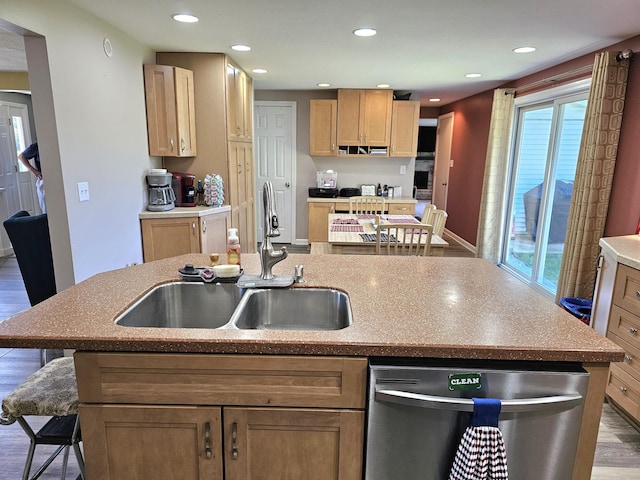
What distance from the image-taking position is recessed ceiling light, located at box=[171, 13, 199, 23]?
2.73 meters

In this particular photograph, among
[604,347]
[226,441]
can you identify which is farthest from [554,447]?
[226,441]

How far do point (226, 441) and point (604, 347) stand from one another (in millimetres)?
1177

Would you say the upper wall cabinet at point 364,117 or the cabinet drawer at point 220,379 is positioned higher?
the upper wall cabinet at point 364,117

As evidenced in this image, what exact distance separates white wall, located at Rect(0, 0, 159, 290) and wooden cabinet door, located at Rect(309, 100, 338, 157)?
277 cm

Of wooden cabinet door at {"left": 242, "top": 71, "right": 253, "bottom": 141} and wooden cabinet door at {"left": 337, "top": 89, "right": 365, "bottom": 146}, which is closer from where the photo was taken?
wooden cabinet door at {"left": 242, "top": 71, "right": 253, "bottom": 141}

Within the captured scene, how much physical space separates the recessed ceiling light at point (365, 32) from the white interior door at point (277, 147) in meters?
3.27

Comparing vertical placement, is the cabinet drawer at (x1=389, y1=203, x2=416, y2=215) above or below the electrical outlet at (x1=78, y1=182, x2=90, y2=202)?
below

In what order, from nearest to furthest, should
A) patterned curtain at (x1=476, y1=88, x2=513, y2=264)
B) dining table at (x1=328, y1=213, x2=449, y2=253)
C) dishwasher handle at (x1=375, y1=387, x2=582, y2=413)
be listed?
dishwasher handle at (x1=375, y1=387, x2=582, y2=413) → dining table at (x1=328, y1=213, x2=449, y2=253) → patterned curtain at (x1=476, y1=88, x2=513, y2=264)

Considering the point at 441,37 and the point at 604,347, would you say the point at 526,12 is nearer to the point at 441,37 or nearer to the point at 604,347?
the point at 441,37

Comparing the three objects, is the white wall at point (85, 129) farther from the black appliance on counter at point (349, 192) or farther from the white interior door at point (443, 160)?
the white interior door at point (443, 160)

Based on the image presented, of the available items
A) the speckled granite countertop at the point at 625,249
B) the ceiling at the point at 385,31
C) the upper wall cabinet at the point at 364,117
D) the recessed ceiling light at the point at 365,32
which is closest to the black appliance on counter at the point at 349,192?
the upper wall cabinet at the point at 364,117

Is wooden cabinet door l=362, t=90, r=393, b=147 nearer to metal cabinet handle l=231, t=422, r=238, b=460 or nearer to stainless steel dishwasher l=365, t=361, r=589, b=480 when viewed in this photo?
stainless steel dishwasher l=365, t=361, r=589, b=480

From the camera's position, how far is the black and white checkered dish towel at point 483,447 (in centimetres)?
119

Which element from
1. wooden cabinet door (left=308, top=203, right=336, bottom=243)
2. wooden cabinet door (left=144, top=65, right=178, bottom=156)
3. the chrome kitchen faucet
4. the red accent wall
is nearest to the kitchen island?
the chrome kitchen faucet
